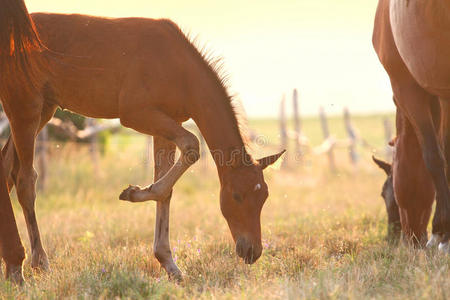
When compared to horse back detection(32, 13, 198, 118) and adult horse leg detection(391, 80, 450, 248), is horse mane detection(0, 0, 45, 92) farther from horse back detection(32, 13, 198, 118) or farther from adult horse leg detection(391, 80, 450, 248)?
adult horse leg detection(391, 80, 450, 248)

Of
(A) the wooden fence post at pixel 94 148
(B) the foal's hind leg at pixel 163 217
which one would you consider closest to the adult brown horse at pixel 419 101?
(B) the foal's hind leg at pixel 163 217

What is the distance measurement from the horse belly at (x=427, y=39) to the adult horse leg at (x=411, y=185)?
800mm

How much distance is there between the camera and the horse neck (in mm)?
4766

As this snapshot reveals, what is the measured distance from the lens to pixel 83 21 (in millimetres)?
5074

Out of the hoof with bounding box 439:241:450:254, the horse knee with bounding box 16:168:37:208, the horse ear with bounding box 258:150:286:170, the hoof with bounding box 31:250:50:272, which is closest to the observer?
the hoof with bounding box 439:241:450:254

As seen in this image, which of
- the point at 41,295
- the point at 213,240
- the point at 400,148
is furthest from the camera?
the point at 213,240

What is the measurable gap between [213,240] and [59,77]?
7.44 ft

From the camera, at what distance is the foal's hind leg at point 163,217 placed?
4848 mm

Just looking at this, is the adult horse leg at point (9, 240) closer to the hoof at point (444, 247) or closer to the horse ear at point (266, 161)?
the horse ear at point (266, 161)

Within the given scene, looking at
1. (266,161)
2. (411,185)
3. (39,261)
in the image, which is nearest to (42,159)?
(39,261)

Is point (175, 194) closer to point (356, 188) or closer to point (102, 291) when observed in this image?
point (356, 188)

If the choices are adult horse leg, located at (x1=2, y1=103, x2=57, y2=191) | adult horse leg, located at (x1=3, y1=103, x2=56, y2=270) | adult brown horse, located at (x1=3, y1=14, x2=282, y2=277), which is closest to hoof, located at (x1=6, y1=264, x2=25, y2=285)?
adult horse leg, located at (x1=3, y1=103, x2=56, y2=270)

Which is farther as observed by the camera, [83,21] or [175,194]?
[175,194]

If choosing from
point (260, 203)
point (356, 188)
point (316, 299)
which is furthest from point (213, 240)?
point (356, 188)
